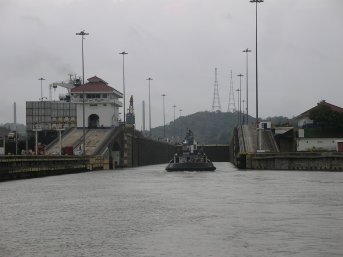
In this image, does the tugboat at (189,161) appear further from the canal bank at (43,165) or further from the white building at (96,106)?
the white building at (96,106)

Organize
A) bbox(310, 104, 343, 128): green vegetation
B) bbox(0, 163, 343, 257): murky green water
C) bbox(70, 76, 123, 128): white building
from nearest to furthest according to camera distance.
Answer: bbox(0, 163, 343, 257): murky green water → bbox(310, 104, 343, 128): green vegetation → bbox(70, 76, 123, 128): white building

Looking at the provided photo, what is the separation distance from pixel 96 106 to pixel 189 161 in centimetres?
4417

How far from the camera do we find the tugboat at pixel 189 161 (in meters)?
97.1

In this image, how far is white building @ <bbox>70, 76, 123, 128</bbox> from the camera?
141 meters

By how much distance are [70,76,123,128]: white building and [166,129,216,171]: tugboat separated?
31.5 metres

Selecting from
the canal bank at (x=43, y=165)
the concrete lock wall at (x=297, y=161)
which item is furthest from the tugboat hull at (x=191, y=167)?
the canal bank at (x=43, y=165)

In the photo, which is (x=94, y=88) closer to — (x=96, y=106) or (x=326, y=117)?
(x=96, y=106)

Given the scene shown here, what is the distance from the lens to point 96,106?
142 meters

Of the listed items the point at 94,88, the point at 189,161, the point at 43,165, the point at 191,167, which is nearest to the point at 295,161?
the point at 191,167

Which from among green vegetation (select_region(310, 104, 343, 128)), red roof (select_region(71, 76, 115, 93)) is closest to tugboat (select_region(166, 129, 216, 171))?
green vegetation (select_region(310, 104, 343, 128))

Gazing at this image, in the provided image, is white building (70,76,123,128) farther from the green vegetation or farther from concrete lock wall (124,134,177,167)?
the green vegetation

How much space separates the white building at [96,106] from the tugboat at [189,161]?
103 ft

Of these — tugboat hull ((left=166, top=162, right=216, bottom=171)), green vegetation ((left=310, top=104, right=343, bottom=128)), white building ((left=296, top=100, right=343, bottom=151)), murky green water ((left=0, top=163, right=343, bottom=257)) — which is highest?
green vegetation ((left=310, top=104, right=343, bottom=128))

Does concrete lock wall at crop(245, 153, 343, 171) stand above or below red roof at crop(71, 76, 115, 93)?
below
